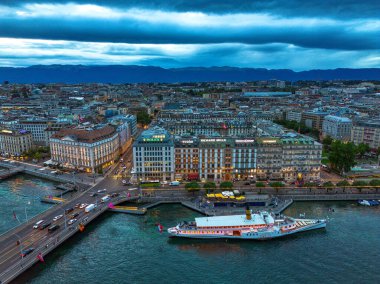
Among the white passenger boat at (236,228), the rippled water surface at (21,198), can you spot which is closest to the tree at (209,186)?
the white passenger boat at (236,228)

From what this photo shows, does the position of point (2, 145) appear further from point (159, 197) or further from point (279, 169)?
point (279, 169)

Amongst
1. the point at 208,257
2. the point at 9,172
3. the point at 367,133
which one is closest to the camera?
the point at 208,257

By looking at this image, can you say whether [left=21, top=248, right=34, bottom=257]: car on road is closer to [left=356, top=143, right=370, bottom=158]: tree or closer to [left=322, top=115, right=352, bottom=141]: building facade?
[left=356, top=143, right=370, bottom=158]: tree

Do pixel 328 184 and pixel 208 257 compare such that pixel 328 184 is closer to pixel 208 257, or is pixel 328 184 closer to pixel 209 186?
pixel 209 186

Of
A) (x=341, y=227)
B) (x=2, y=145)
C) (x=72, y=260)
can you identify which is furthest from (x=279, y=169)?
(x=2, y=145)

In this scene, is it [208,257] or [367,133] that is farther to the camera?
[367,133]

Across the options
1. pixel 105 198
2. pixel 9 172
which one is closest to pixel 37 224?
pixel 105 198

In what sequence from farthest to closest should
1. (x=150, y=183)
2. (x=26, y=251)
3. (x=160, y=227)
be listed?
1. (x=150, y=183)
2. (x=160, y=227)
3. (x=26, y=251)
